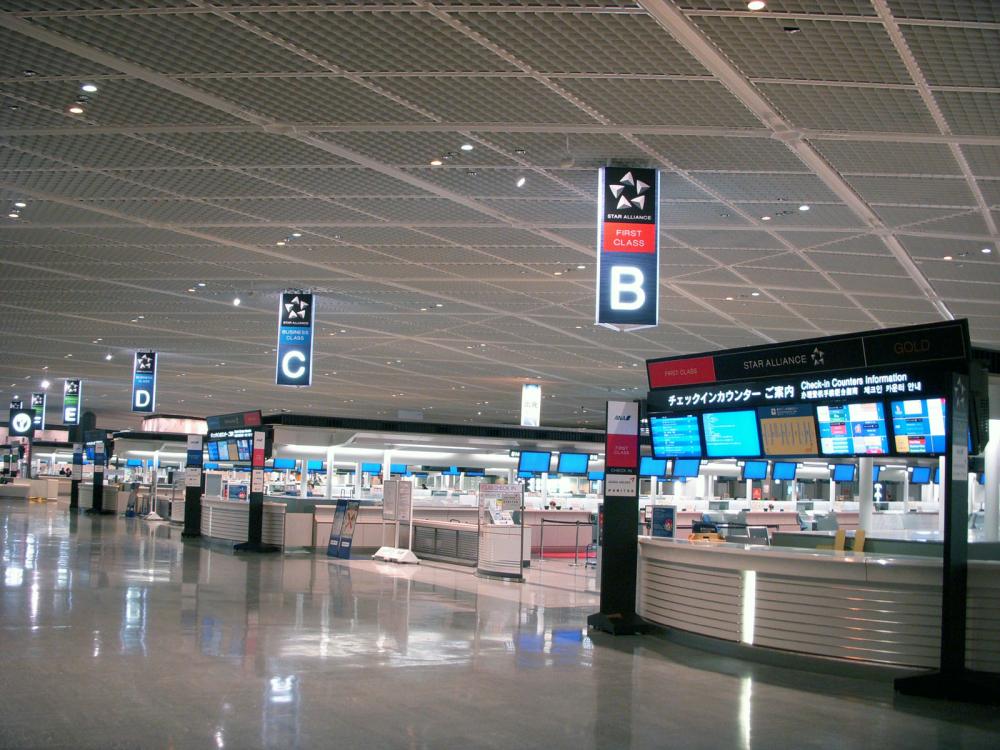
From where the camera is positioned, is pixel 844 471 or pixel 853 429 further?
pixel 844 471

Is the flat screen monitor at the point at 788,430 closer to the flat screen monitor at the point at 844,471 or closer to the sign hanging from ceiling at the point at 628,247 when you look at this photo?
the sign hanging from ceiling at the point at 628,247

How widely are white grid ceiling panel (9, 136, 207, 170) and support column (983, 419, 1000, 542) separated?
1828 cm

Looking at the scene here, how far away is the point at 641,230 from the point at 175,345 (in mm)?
18379

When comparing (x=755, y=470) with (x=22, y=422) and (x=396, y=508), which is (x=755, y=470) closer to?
(x=396, y=508)

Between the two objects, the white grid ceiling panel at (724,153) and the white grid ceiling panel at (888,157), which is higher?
the white grid ceiling panel at (724,153)

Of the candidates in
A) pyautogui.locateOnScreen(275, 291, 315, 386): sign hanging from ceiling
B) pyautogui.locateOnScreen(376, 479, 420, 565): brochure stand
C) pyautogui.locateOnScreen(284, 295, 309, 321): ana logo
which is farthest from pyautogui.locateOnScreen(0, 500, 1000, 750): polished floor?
pyautogui.locateOnScreen(376, 479, 420, 565): brochure stand

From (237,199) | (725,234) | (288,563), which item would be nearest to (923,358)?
(725,234)

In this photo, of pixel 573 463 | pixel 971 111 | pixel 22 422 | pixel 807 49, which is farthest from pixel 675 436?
pixel 22 422

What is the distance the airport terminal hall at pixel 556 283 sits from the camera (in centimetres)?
718

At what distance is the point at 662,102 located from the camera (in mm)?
8516

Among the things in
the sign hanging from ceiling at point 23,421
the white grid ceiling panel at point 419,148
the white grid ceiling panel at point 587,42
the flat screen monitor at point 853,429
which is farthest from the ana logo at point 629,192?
the sign hanging from ceiling at point 23,421

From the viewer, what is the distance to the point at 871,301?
17188 mm

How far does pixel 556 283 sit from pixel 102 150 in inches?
317

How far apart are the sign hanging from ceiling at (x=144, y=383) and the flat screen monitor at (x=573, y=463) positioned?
547 inches
